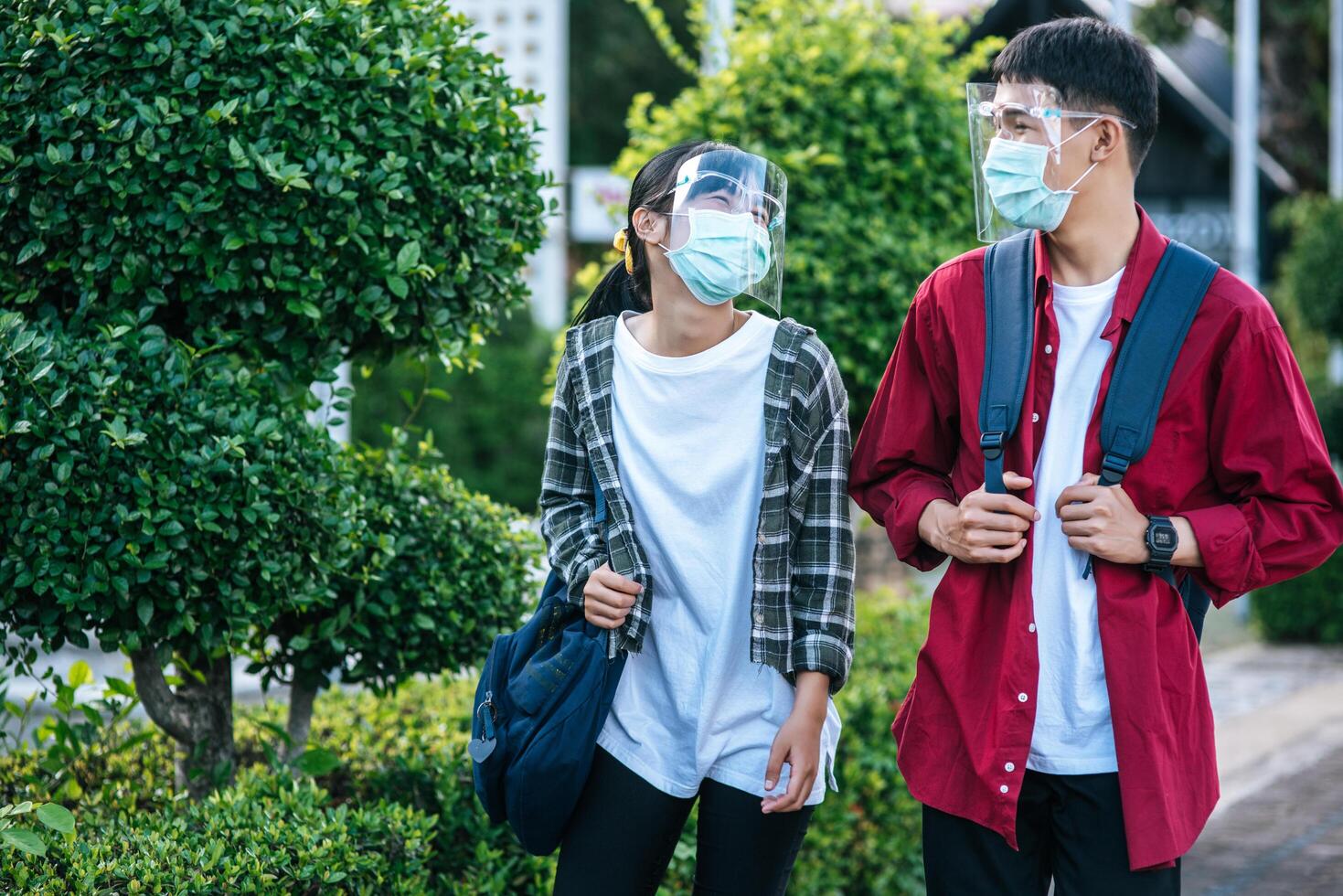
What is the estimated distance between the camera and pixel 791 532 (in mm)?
2590

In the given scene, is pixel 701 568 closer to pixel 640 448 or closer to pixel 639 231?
pixel 640 448

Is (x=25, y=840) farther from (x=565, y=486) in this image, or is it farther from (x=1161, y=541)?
(x=1161, y=541)

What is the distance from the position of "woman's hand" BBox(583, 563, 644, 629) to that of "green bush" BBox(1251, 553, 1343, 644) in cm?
827

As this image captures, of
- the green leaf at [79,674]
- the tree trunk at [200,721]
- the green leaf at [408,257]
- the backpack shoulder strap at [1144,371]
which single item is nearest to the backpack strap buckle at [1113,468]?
the backpack shoulder strap at [1144,371]

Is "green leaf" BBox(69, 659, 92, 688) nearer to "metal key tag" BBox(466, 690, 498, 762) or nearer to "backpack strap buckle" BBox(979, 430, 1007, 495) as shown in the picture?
"metal key tag" BBox(466, 690, 498, 762)

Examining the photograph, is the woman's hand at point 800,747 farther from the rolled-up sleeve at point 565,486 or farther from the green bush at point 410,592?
the green bush at point 410,592

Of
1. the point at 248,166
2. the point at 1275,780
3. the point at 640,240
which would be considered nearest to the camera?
the point at 640,240

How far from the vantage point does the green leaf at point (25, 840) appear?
2.67 meters

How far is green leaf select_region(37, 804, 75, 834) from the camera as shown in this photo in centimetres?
275

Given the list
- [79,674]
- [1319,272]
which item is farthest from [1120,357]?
[1319,272]

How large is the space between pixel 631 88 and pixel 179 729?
89.8 ft

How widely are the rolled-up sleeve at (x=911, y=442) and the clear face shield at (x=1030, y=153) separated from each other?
0.24 metres

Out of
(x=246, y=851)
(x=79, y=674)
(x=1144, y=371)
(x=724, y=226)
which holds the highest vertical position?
(x=724, y=226)

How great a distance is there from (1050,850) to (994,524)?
60cm
